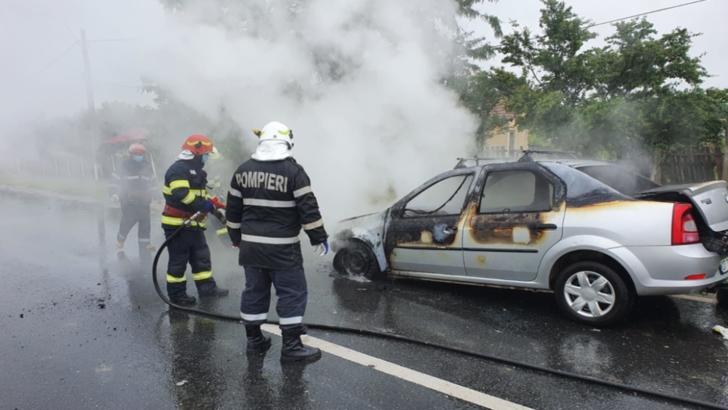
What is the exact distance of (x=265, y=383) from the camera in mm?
3090

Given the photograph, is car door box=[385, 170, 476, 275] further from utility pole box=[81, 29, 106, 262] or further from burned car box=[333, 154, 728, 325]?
utility pole box=[81, 29, 106, 262]

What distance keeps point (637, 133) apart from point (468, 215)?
5237 mm

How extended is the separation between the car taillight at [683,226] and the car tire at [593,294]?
1.67 ft

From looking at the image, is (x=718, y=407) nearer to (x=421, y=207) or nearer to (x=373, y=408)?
(x=373, y=408)

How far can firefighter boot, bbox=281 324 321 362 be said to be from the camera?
11.0ft

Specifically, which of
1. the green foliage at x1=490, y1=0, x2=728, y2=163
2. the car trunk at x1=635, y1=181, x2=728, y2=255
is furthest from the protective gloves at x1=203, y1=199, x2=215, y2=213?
the green foliage at x1=490, y1=0, x2=728, y2=163

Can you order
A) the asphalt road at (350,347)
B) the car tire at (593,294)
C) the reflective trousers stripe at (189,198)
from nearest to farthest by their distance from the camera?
the asphalt road at (350,347), the car tire at (593,294), the reflective trousers stripe at (189,198)

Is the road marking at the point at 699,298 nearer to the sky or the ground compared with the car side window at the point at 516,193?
nearer to the ground

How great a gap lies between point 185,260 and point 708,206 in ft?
15.4

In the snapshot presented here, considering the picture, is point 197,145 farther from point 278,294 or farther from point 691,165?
point 691,165

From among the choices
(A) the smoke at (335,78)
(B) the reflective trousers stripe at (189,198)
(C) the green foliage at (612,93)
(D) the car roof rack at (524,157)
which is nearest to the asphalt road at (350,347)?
(B) the reflective trousers stripe at (189,198)

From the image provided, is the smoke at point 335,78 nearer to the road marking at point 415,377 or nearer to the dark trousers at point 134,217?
the dark trousers at point 134,217

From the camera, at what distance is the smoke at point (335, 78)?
741cm

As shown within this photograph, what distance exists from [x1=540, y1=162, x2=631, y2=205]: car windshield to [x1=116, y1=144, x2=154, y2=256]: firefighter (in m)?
6.03
